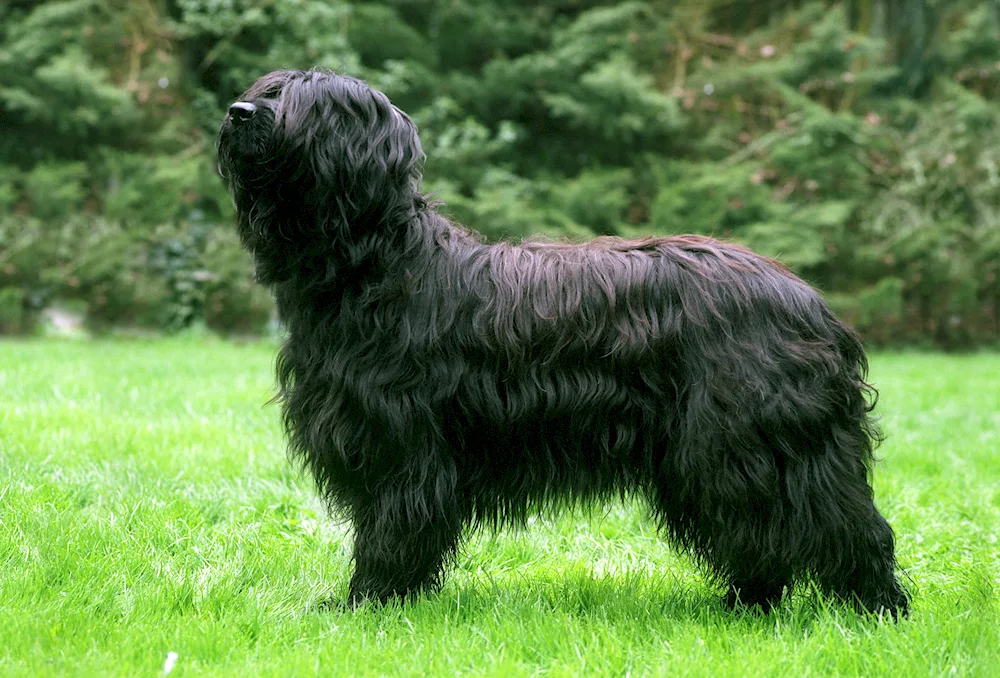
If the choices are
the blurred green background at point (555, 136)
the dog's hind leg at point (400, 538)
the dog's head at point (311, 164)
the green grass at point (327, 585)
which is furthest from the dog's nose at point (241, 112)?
the blurred green background at point (555, 136)

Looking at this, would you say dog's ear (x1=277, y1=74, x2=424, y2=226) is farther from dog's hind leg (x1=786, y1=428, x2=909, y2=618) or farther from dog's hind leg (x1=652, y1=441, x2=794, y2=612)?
dog's hind leg (x1=786, y1=428, x2=909, y2=618)

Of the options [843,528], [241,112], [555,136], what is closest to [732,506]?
[843,528]

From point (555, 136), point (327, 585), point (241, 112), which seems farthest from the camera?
point (555, 136)

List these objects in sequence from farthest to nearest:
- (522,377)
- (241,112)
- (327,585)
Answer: (327,585) → (522,377) → (241,112)

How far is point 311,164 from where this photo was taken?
2.91 m

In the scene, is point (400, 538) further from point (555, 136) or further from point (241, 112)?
point (555, 136)

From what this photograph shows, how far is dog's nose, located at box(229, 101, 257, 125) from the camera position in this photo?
288cm

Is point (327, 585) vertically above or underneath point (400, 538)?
underneath

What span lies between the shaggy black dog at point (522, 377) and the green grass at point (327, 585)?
0.28 m

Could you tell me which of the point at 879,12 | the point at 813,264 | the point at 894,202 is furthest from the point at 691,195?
the point at 879,12

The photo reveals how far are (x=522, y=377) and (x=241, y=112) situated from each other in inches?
49.3

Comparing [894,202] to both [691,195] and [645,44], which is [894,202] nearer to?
[691,195]

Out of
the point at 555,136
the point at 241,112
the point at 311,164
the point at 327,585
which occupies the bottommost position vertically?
the point at 327,585

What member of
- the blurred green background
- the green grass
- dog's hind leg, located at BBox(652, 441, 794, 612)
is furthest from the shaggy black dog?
the blurred green background
